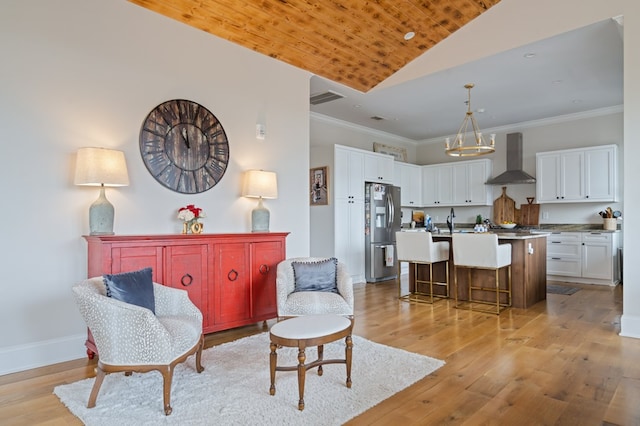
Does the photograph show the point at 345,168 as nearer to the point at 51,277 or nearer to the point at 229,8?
the point at 229,8

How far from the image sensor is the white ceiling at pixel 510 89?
4223 mm

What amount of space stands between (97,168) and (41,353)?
1447 mm

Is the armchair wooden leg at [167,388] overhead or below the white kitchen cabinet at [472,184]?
below

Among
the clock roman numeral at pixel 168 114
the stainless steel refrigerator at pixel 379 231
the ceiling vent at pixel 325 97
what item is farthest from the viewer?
the stainless steel refrigerator at pixel 379 231

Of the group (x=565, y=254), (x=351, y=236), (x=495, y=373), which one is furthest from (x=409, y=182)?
(x=495, y=373)

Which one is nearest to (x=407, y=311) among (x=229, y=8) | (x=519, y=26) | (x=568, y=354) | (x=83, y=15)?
(x=568, y=354)

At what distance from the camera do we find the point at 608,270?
5.97 m

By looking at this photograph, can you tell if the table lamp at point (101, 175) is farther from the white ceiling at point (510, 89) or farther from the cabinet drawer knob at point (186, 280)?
the white ceiling at point (510, 89)

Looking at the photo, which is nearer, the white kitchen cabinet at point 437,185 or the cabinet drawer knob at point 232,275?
the cabinet drawer knob at point 232,275

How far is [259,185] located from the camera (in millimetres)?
3990

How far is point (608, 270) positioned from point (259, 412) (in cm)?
618

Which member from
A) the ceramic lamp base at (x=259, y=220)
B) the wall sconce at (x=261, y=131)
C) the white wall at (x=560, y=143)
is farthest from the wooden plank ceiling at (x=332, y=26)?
the white wall at (x=560, y=143)

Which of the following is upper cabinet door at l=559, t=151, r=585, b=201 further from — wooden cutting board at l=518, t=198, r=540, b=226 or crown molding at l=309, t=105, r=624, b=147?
crown molding at l=309, t=105, r=624, b=147

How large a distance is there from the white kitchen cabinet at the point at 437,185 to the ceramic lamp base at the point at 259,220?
16.9 ft
